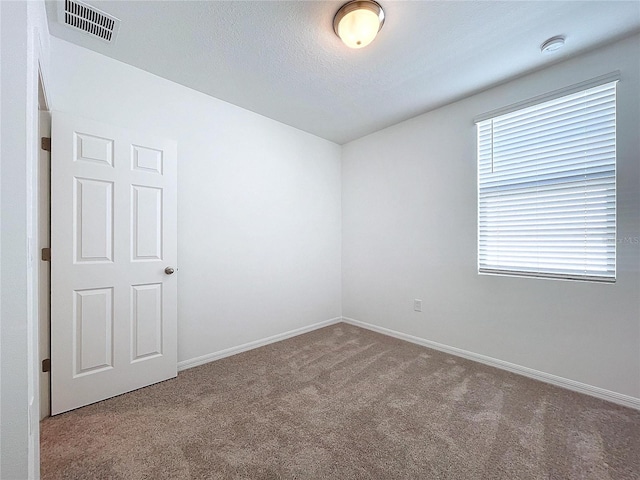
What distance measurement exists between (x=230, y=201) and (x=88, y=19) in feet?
5.21

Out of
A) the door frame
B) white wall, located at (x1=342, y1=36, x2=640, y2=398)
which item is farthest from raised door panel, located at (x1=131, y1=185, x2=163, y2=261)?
white wall, located at (x1=342, y1=36, x2=640, y2=398)

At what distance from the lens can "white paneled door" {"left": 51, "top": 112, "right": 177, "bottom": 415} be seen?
1.86m

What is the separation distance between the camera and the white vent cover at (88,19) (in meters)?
1.66

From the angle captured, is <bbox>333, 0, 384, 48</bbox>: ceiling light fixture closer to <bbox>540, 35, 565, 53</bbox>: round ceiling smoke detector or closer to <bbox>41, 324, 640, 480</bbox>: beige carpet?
<bbox>540, 35, 565, 53</bbox>: round ceiling smoke detector

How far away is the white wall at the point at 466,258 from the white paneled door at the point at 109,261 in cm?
233

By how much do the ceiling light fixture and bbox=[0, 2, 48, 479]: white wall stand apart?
150 centimetres

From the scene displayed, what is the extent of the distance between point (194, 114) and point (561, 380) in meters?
3.93

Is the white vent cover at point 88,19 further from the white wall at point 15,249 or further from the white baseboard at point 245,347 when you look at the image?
the white baseboard at point 245,347

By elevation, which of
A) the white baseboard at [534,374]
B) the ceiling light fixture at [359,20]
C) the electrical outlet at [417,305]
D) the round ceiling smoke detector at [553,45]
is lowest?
the white baseboard at [534,374]

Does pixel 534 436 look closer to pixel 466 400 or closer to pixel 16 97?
pixel 466 400

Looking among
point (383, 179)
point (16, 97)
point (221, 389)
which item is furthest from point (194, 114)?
point (221, 389)

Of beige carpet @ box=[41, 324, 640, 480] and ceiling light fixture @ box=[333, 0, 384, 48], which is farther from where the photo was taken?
ceiling light fixture @ box=[333, 0, 384, 48]

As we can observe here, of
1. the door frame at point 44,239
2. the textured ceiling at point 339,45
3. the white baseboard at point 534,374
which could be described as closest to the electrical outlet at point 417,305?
the white baseboard at point 534,374

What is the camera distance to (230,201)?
2822 millimetres
